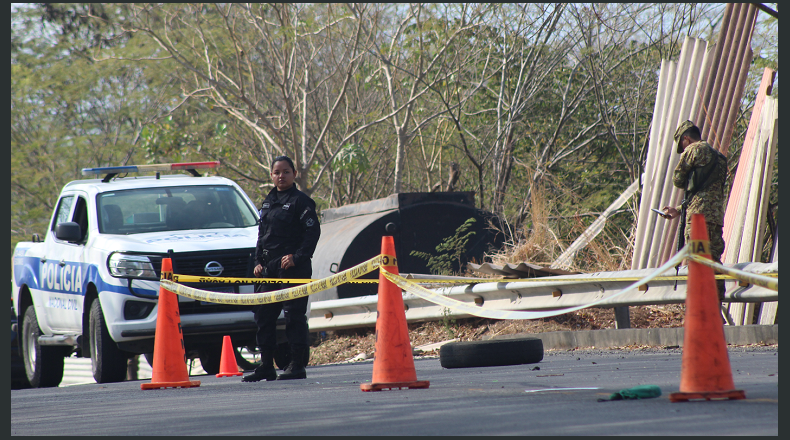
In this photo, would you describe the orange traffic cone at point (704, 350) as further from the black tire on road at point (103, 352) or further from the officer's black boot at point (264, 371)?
the black tire on road at point (103, 352)

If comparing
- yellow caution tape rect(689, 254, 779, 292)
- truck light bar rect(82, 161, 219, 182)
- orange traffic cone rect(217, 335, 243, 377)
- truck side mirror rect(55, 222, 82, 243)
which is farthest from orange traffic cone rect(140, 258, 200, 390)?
yellow caution tape rect(689, 254, 779, 292)

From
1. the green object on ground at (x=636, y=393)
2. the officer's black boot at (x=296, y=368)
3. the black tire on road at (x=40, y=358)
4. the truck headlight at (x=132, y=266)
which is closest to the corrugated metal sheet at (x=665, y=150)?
the officer's black boot at (x=296, y=368)

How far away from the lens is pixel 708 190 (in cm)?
839

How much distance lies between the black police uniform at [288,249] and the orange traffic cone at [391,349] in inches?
61.2

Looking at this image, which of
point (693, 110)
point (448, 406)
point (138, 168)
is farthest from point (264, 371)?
point (693, 110)

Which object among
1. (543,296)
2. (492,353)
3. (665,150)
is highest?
(665,150)

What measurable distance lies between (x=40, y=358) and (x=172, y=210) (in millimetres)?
2581

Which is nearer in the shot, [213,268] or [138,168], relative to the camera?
[213,268]

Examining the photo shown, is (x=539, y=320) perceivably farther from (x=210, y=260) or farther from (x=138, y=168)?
(x=138, y=168)

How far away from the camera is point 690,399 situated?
180 inches

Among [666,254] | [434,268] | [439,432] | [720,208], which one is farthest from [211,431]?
[434,268]

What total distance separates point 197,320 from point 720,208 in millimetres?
5024

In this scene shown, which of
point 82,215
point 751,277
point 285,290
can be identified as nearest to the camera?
point 751,277

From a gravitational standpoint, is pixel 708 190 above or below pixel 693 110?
below
